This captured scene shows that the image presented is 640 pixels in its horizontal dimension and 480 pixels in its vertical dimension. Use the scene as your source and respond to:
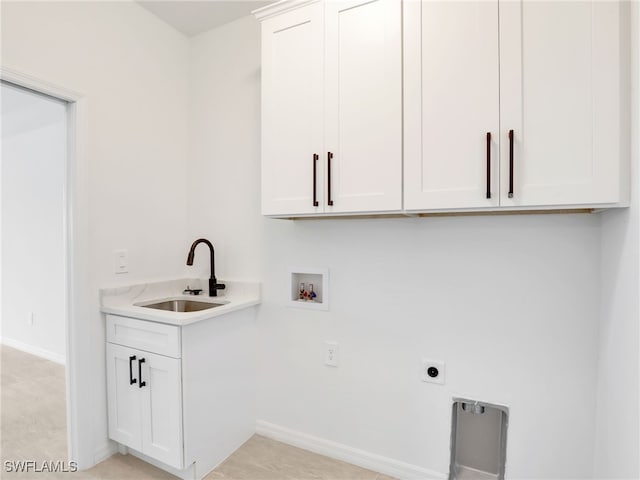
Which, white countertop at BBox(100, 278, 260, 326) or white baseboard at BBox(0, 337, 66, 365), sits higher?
white countertop at BBox(100, 278, 260, 326)

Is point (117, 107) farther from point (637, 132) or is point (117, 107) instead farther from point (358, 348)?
point (637, 132)

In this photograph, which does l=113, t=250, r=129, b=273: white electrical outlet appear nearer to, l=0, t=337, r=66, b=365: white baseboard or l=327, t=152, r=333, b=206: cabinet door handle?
l=327, t=152, r=333, b=206: cabinet door handle

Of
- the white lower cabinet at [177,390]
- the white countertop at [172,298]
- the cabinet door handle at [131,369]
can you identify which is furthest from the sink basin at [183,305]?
the cabinet door handle at [131,369]

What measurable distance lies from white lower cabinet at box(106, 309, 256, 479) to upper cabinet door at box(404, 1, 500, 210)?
127cm

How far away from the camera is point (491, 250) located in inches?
63.8

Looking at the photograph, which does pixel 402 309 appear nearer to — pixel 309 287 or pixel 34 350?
pixel 309 287

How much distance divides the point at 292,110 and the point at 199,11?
3.63 feet

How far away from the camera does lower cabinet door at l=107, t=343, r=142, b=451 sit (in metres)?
1.83

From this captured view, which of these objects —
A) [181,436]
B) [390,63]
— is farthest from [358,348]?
[390,63]

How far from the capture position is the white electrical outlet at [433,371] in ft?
5.63

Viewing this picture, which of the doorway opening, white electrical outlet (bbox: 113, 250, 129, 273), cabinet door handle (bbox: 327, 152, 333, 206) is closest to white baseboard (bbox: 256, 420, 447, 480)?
white electrical outlet (bbox: 113, 250, 129, 273)

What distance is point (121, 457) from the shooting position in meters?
1.95

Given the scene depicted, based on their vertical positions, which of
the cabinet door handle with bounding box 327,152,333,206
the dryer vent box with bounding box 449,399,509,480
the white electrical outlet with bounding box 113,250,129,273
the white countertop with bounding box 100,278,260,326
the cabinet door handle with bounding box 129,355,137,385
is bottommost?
the dryer vent box with bounding box 449,399,509,480

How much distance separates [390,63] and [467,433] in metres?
1.80
